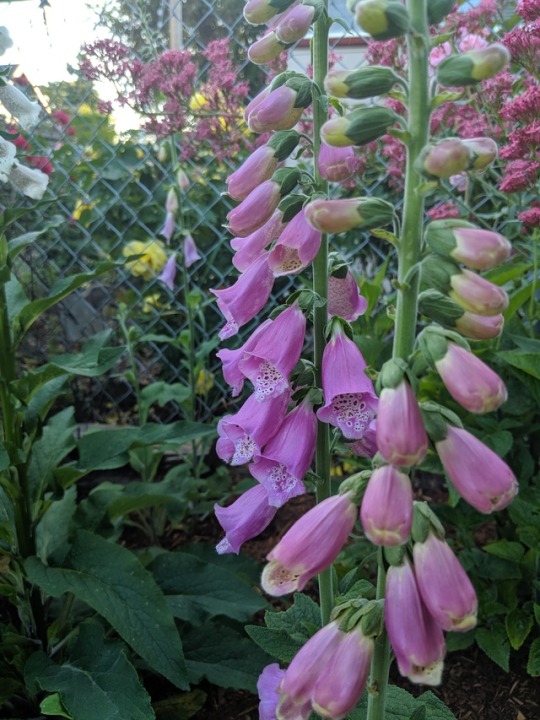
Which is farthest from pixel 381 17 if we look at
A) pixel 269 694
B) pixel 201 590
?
pixel 201 590

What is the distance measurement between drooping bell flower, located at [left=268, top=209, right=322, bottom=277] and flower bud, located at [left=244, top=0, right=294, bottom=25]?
344mm

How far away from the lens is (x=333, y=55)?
2586 millimetres

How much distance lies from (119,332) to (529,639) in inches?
96.3

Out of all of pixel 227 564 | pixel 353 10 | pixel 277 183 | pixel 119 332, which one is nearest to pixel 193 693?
pixel 227 564

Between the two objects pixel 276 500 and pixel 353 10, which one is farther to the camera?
pixel 276 500

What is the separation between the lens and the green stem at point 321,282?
102cm

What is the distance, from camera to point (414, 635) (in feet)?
2.51

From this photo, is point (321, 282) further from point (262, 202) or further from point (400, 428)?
point (400, 428)

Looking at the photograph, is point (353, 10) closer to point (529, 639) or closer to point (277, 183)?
point (277, 183)

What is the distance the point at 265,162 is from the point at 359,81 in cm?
26

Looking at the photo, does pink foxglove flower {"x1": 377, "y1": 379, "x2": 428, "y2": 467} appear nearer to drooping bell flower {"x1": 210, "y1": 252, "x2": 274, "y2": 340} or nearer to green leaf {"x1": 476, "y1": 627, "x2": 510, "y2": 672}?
drooping bell flower {"x1": 210, "y1": 252, "x2": 274, "y2": 340}

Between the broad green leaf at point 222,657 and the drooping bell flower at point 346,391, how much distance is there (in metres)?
1.01

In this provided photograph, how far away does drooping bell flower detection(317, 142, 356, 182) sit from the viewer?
992 mm

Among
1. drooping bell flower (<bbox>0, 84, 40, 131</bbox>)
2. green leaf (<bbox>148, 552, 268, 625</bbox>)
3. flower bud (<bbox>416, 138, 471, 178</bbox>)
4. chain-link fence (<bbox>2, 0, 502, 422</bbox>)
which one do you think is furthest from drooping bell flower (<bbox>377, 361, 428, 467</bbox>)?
chain-link fence (<bbox>2, 0, 502, 422</bbox>)
